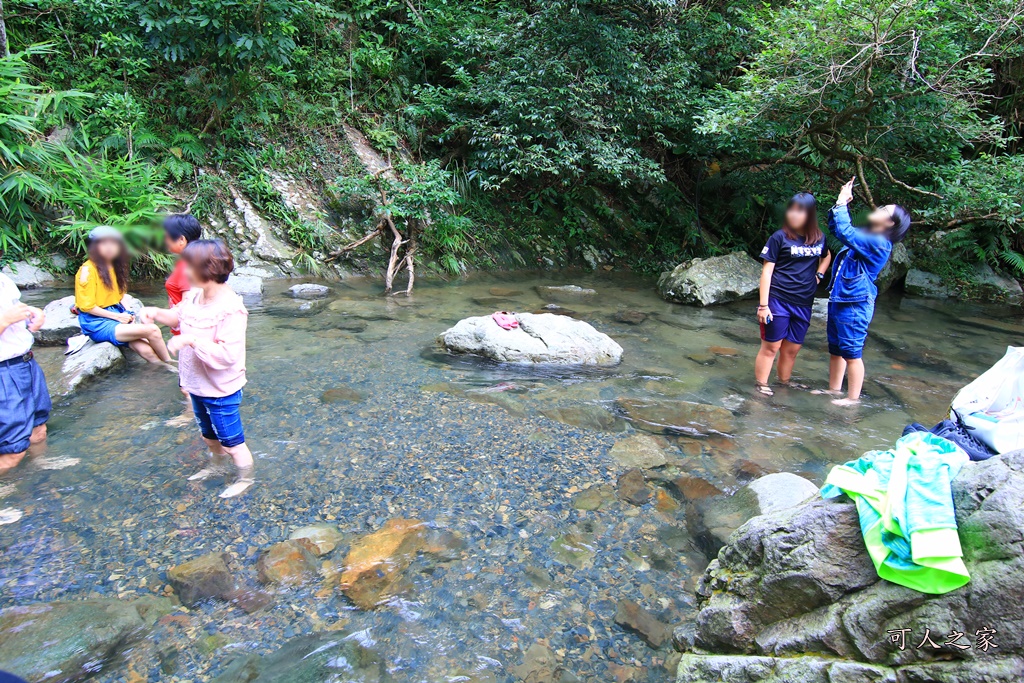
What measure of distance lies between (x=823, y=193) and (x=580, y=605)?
1145cm

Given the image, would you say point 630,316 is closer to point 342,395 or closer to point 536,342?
point 536,342

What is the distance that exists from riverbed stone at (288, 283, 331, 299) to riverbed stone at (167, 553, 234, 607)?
19.0 ft

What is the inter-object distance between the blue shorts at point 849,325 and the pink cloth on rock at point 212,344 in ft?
16.0

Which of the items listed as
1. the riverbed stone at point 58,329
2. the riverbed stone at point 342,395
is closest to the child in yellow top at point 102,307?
the riverbed stone at point 58,329

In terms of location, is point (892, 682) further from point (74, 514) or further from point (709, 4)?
point (709, 4)

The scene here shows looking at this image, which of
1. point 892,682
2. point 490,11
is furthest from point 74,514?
point 490,11

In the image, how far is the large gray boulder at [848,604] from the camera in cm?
163

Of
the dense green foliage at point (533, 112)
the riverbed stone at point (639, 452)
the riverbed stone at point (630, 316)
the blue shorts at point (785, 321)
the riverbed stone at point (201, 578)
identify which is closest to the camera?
the riverbed stone at point (201, 578)

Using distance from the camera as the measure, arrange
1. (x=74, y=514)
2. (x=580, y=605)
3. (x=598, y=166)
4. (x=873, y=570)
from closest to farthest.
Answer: (x=873, y=570), (x=580, y=605), (x=74, y=514), (x=598, y=166)

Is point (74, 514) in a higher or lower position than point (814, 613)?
lower

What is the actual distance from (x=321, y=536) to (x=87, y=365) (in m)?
3.30

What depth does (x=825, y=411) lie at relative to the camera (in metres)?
5.30

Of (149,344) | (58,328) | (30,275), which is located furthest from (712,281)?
(30,275)

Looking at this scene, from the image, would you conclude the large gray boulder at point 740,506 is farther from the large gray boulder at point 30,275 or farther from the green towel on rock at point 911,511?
the large gray boulder at point 30,275
